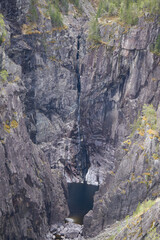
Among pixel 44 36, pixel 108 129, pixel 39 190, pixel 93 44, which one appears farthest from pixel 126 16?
pixel 39 190

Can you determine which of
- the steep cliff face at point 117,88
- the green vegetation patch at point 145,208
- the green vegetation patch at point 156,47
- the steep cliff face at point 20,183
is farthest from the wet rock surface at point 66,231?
the green vegetation patch at point 156,47

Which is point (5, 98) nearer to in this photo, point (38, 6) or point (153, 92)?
point (153, 92)

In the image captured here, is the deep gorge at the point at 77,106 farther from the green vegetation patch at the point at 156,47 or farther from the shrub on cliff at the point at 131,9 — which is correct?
the shrub on cliff at the point at 131,9

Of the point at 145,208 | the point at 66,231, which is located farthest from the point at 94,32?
the point at 145,208

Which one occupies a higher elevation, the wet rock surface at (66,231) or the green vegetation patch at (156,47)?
the green vegetation patch at (156,47)

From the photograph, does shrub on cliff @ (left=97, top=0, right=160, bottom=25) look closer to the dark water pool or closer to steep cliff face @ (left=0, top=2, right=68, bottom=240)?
steep cliff face @ (left=0, top=2, right=68, bottom=240)

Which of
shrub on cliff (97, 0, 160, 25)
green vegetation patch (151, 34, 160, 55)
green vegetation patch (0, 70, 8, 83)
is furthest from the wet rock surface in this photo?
shrub on cliff (97, 0, 160, 25)

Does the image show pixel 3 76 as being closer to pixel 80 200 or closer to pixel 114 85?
pixel 80 200

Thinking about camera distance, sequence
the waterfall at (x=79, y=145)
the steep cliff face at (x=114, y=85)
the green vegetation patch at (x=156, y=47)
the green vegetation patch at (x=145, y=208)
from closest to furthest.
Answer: the green vegetation patch at (x=145, y=208) < the green vegetation patch at (x=156, y=47) < the steep cliff face at (x=114, y=85) < the waterfall at (x=79, y=145)
